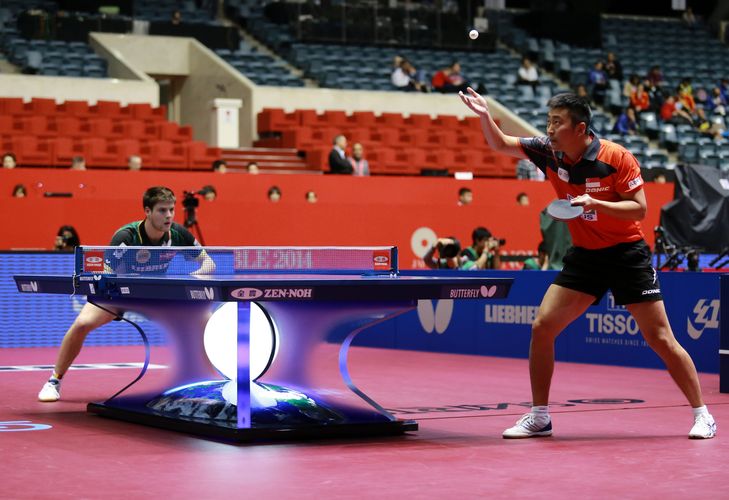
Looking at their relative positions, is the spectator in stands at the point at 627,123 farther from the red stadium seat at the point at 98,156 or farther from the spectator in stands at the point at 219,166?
the red stadium seat at the point at 98,156

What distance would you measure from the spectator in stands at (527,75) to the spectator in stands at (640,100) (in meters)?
2.37

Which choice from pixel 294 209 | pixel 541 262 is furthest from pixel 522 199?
pixel 541 262

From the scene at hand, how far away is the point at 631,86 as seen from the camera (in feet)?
108

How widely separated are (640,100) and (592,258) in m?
26.0

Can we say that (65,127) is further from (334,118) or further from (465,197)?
(465,197)

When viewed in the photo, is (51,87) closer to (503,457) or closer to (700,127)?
(700,127)

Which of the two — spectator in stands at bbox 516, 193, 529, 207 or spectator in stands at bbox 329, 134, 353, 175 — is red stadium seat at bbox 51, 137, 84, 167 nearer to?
spectator in stands at bbox 329, 134, 353, 175

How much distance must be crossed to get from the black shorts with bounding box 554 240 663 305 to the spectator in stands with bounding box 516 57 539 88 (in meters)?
25.9

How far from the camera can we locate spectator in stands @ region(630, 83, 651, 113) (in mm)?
32625

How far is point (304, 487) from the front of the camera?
19.5 ft

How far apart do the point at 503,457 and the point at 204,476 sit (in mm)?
1567

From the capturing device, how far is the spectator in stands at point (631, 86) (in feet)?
108

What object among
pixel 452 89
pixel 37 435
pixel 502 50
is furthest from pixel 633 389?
pixel 502 50

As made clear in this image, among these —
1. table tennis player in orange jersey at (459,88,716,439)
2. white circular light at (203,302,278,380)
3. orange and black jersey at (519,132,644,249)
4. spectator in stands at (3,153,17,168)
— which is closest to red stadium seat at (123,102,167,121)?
spectator in stands at (3,153,17,168)
